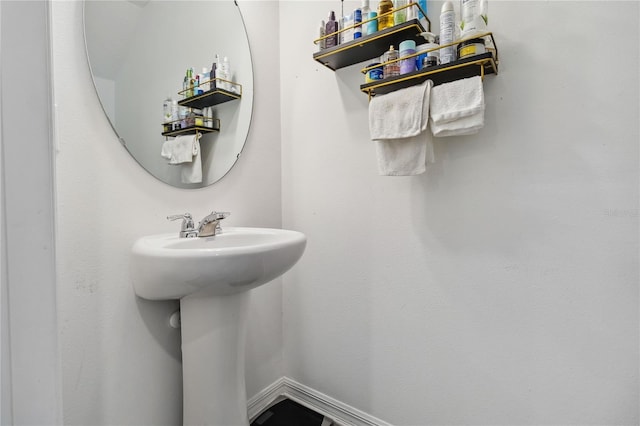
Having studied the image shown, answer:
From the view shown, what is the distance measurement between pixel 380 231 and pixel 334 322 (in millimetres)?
464

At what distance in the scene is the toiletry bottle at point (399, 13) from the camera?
1.01 metres

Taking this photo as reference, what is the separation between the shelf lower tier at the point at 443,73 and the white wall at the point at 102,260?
738 millimetres

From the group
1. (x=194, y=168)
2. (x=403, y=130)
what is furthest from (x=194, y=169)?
(x=403, y=130)

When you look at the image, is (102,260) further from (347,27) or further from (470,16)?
(470,16)

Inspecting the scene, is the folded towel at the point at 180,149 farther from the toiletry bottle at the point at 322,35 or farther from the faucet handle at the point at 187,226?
the toiletry bottle at the point at 322,35

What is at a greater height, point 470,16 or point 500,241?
point 470,16

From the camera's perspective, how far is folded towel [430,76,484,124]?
2.95 ft

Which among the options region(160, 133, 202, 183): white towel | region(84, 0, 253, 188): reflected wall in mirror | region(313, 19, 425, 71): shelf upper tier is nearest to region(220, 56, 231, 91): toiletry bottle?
region(84, 0, 253, 188): reflected wall in mirror

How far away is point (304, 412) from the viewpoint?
139cm

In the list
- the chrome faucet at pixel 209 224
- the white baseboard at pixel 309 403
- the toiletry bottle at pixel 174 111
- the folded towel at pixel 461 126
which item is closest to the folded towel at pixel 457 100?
the folded towel at pixel 461 126

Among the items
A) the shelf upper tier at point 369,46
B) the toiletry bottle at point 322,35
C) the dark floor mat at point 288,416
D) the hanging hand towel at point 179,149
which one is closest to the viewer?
the shelf upper tier at point 369,46

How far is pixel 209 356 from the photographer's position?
3.25ft

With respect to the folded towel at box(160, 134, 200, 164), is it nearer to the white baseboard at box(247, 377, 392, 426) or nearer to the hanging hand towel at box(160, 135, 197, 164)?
the hanging hand towel at box(160, 135, 197, 164)

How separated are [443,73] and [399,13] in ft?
0.84
